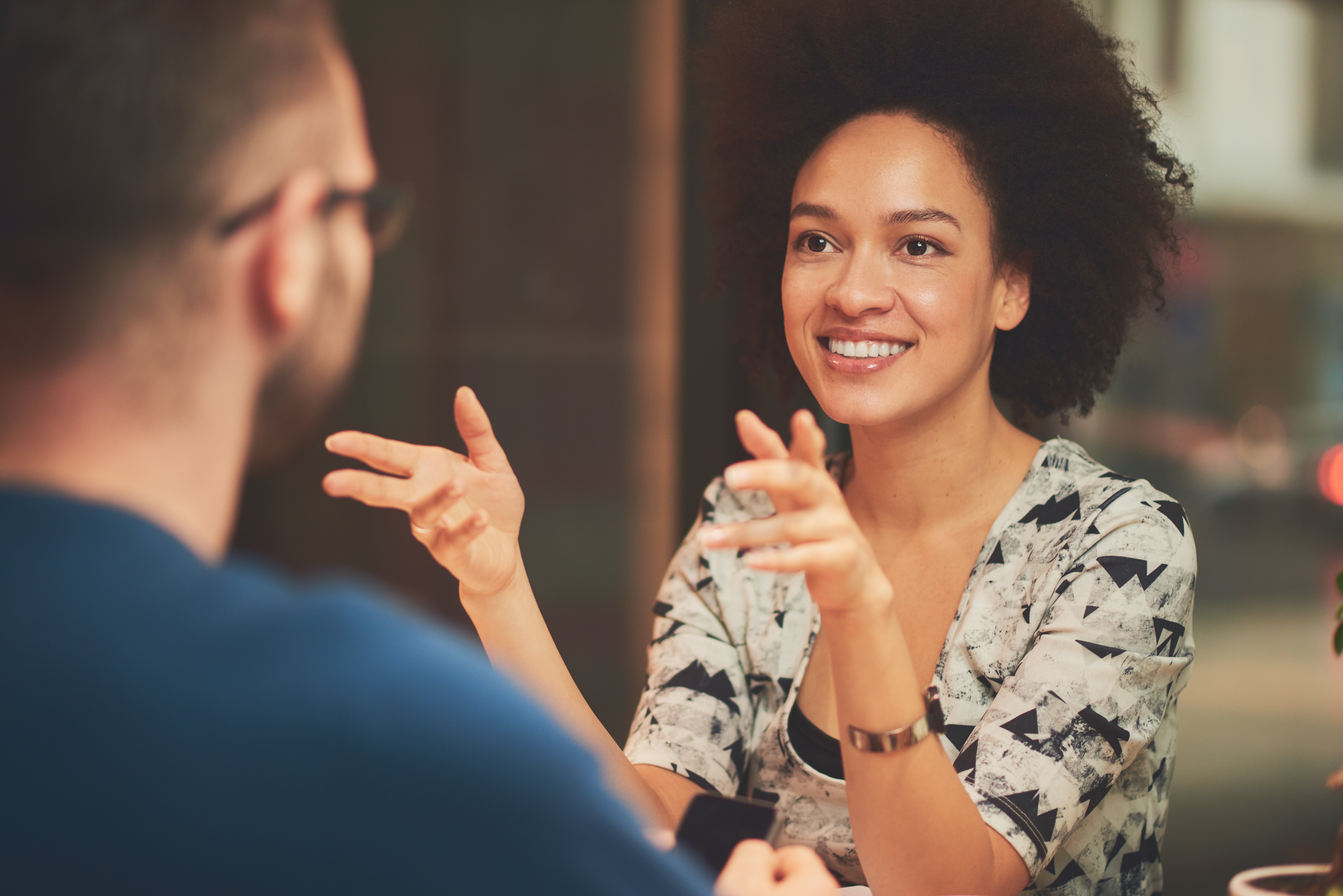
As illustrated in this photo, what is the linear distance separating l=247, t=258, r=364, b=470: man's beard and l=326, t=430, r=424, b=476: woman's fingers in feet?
1.49

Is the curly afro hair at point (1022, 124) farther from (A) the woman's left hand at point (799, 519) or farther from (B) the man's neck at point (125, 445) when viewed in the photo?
(B) the man's neck at point (125, 445)

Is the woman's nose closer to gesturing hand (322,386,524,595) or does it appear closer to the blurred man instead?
gesturing hand (322,386,524,595)

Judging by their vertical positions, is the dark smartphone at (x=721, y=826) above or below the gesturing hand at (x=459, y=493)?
below

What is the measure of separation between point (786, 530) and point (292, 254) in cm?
47

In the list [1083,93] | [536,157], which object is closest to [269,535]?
[536,157]

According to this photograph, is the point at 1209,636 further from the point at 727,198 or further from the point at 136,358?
the point at 136,358

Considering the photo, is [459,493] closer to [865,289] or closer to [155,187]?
[865,289]

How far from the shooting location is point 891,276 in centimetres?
163

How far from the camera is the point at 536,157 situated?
4.66m

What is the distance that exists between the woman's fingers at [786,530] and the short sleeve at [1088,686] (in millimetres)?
519

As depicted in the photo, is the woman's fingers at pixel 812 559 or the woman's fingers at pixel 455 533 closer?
the woman's fingers at pixel 812 559

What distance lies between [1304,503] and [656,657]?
6.17 metres

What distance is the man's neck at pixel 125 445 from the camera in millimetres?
660

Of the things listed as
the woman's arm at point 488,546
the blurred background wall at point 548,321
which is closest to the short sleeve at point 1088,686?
the woman's arm at point 488,546
